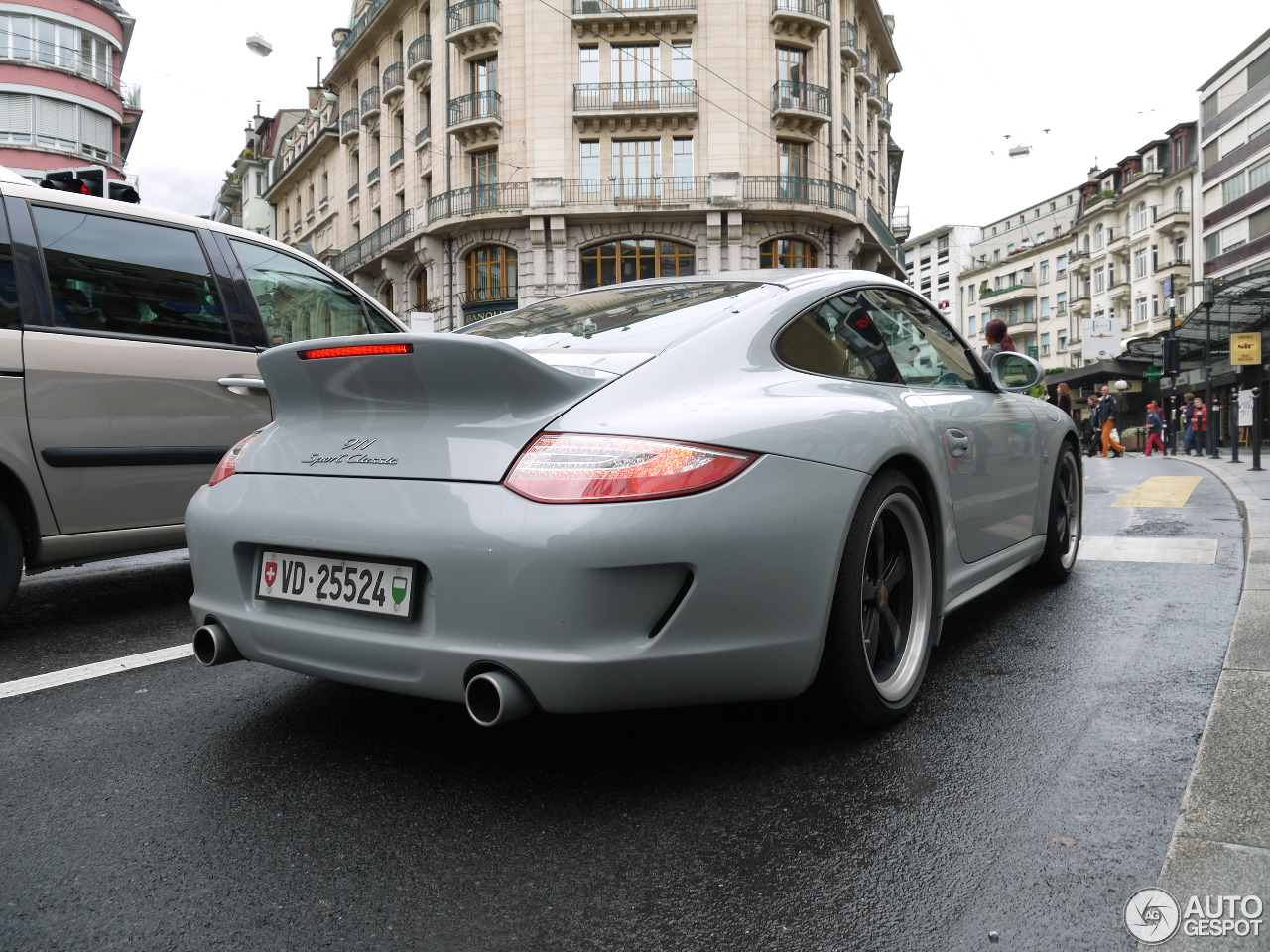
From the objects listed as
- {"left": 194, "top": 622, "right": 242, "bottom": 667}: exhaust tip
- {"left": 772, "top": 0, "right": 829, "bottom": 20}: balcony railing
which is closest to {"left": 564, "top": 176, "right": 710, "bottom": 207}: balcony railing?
{"left": 772, "top": 0, "right": 829, "bottom": 20}: balcony railing

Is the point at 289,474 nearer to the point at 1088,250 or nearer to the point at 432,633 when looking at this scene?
the point at 432,633

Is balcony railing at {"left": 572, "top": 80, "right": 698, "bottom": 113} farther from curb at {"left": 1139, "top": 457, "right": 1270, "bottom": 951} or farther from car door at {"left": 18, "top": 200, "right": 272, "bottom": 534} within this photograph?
curb at {"left": 1139, "top": 457, "right": 1270, "bottom": 951}

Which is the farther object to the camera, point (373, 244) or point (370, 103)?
point (370, 103)

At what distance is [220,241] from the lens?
4465mm

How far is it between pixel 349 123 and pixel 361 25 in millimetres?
4296

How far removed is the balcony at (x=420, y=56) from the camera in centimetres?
3500

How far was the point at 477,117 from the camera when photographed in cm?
3234

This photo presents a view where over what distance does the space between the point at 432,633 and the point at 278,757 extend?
2.20ft

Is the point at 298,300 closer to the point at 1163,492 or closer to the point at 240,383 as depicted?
the point at 240,383

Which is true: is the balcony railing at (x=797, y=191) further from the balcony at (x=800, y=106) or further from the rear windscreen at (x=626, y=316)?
the rear windscreen at (x=626, y=316)

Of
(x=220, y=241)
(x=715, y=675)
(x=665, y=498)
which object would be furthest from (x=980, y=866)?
(x=220, y=241)

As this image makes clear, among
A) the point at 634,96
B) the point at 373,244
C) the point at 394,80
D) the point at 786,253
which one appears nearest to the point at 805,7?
the point at 634,96

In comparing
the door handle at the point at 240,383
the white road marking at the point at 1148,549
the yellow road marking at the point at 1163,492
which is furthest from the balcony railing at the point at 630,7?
the door handle at the point at 240,383

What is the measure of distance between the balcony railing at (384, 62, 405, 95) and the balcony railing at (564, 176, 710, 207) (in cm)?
1005
